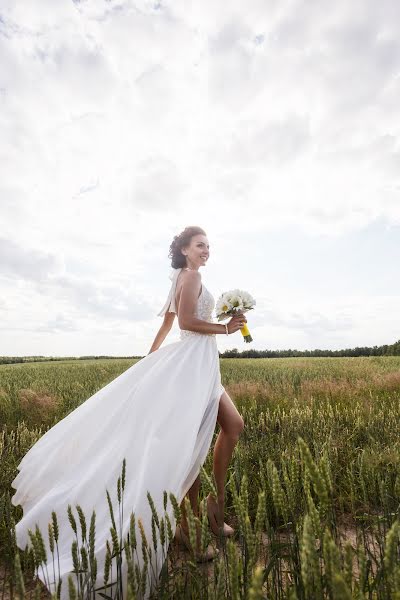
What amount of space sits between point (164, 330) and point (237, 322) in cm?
106

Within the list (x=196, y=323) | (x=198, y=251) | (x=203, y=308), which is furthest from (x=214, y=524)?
(x=198, y=251)

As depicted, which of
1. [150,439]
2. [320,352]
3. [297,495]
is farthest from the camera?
[320,352]

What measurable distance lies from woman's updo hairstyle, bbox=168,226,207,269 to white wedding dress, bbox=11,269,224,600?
24.4 inches

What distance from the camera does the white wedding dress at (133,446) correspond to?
3.00 metres

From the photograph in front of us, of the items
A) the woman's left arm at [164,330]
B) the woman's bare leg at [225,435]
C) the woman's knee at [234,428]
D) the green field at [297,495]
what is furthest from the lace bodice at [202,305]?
the green field at [297,495]

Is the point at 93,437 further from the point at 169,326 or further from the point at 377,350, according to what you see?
the point at 377,350

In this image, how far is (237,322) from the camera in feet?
13.3

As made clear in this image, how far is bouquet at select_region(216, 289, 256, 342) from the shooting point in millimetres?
4084

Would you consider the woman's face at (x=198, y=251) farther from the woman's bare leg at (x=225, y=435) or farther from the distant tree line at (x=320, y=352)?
the distant tree line at (x=320, y=352)

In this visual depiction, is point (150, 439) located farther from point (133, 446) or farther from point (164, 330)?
point (164, 330)

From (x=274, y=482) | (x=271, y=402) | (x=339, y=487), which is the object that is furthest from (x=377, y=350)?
(x=274, y=482)

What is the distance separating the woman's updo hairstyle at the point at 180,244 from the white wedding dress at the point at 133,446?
62cm

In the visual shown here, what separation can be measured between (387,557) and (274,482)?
1.53 ft

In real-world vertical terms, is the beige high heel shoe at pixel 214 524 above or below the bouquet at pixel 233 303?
below
